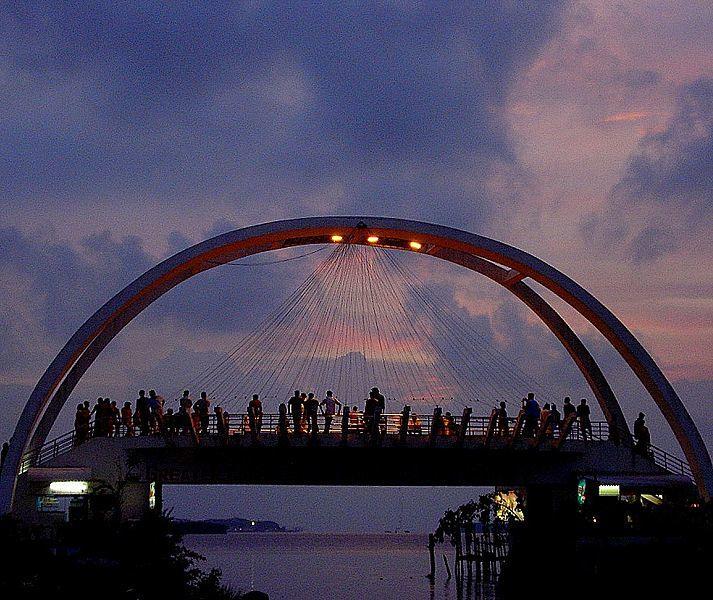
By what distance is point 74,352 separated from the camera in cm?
4075

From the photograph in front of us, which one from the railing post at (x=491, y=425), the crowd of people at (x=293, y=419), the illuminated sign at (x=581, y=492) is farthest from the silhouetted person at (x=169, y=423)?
the illuminated sign at (x=581, y=492)

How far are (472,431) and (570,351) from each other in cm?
683

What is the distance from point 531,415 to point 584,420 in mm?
2363

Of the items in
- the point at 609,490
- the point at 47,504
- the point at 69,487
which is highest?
the point at 69,487

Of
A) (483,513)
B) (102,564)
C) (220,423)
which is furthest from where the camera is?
(483,513)

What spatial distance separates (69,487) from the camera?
39.3 meters

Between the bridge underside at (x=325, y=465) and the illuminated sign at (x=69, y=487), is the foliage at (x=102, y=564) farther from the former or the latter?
the bridge underside at (x=325, y=465)

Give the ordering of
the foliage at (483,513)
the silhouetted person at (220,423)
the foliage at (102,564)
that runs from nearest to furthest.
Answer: the foliage at (102,564), the silhouetted person at (220,423), the foliage at (483,513)

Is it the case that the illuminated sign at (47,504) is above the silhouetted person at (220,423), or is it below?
below

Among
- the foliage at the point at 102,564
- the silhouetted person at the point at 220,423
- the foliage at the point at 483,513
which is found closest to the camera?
the foliage at the point at 102,564

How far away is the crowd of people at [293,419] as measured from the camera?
39.8 metres

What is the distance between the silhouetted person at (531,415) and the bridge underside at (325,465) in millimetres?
508

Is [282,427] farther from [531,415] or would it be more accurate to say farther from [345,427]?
[531,415]

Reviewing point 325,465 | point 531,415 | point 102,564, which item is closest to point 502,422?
point 531,415
